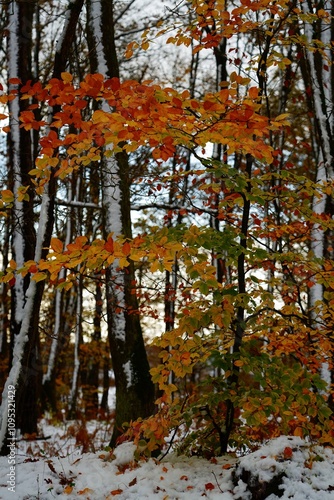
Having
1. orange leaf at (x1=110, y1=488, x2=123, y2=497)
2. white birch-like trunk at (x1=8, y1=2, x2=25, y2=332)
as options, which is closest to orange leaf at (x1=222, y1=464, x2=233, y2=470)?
orange leaf at (x1=110, y1=488, x2=123, y2=497)

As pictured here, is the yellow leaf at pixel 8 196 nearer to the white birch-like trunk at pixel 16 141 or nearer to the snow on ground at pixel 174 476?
the white birch-like trunk at pixel 16 141

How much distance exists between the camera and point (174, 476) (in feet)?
12.2

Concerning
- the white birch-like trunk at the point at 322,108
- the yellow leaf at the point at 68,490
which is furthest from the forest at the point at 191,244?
the yellow leaf at the point at 68,490

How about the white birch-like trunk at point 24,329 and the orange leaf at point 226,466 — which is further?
the white birch-like trunk at point 24,329

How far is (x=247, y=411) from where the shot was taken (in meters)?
3.31

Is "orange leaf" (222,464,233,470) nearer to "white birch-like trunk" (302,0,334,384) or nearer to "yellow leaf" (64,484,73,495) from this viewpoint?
"yellow leaf" (64,484,73,495)

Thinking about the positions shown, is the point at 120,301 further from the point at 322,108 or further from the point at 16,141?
the point at 322,108

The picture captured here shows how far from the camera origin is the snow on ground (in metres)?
3.23

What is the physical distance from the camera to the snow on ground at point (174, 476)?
323cm

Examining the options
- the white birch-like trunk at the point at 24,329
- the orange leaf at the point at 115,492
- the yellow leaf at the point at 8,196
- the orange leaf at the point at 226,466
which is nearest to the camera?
the yellow leaf at the point at 8,196

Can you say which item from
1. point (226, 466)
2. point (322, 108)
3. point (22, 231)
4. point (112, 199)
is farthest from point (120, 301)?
point (322, 108)

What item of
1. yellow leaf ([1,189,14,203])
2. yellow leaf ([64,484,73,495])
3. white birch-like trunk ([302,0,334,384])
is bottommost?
yellow leaf ([64,484,73,495])

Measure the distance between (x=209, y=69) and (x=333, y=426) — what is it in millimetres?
11973

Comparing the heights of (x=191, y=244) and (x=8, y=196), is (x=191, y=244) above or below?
below
